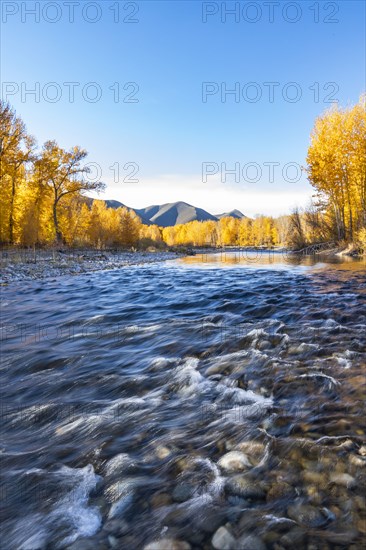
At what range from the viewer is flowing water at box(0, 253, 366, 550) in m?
1.86

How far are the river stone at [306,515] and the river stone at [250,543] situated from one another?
0.91 feet

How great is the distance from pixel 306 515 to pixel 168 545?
0.86 metres

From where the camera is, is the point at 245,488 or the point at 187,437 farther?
the point at 187,437

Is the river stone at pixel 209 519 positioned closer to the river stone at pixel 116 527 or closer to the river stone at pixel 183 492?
the river stone at pixel 183 492

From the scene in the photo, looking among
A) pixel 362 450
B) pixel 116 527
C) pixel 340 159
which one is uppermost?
pixel 340 159

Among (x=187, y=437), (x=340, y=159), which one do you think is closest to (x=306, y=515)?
(x=187, y=437)

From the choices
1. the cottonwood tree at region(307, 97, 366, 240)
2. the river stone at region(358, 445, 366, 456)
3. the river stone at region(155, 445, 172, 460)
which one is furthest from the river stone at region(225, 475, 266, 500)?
the cottonwood tree at region(307, 97, 366, 240)

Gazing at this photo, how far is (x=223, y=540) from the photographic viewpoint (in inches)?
68.9

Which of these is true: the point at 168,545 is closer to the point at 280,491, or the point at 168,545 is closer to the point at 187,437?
the point at 280,491

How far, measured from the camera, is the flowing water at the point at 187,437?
1864mm

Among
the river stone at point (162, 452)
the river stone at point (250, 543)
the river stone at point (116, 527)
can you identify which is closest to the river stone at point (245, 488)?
the river stone at point (250, 543)

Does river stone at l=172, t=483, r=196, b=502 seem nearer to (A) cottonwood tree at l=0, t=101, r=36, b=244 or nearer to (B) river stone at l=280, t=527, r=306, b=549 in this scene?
(B) river stone at l=280, t=527, r=306, b=549

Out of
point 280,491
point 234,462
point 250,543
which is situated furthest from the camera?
point 234,462

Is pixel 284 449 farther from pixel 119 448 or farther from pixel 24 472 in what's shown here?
pixel 24 472
